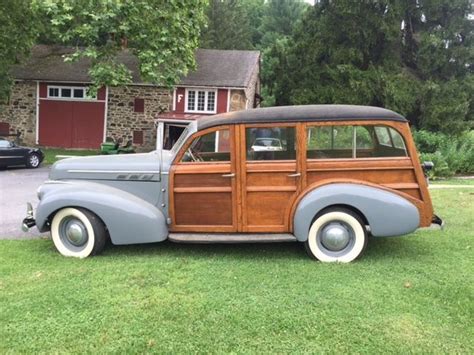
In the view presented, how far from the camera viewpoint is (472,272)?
221 inches

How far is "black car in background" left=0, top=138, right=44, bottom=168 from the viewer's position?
62.1ft

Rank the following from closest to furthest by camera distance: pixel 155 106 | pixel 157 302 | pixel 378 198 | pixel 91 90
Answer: pixel 157 302
pixel 378 198
pixel 91 90
pixel 155 106

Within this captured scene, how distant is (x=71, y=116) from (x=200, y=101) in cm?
785

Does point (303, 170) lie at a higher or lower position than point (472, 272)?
higher

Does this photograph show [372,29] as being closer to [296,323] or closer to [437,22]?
[437,22]

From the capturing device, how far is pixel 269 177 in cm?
600

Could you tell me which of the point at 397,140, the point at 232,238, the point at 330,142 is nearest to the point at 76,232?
the point at 232,238

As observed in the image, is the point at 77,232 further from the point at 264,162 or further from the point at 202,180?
the point at 264,162

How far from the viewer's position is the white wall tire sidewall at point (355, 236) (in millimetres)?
5914

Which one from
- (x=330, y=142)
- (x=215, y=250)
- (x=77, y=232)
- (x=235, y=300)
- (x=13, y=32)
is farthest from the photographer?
(x=13, y=32)

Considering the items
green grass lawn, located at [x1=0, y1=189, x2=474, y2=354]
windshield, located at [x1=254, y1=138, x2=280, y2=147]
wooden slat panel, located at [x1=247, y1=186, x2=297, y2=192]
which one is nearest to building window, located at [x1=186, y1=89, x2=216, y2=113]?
green grass lawn, located at [x1=0, y1=189, x2=474, y2=354]

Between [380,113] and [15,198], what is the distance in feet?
28.9

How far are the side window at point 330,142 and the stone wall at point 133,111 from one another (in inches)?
887

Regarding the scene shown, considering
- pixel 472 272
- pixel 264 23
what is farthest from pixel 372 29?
pixel 264 23
